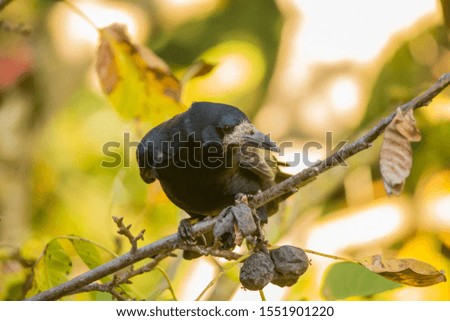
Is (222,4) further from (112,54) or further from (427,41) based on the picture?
(112,54)

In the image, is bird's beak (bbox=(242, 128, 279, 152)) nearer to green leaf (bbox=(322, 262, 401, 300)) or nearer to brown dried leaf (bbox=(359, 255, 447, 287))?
green leaf (bbox=(322, 262, 401, 300))

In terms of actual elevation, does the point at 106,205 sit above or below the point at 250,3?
below

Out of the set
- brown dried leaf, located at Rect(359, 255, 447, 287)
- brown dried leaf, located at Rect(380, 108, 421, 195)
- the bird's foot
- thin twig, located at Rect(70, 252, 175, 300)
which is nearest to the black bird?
the bird's foot

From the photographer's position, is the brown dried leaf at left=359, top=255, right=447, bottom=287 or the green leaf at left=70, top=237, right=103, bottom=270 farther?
the green leaf at left=70, top=237, right=103, bottom=270

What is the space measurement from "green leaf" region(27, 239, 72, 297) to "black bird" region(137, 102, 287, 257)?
0.67 meters

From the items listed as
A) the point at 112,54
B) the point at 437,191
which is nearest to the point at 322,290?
the point at 112,54

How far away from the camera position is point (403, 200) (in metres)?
3.85

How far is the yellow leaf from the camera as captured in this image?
2.63 m

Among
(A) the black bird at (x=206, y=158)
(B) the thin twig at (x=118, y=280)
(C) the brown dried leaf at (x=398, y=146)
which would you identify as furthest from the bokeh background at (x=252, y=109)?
(C) the brown dried leaf at (x=398, y=146)

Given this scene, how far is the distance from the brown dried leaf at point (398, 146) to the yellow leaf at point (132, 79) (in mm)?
1154

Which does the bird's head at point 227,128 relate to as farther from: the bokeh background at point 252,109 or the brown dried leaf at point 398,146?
the brown dried leaf at point 398,146

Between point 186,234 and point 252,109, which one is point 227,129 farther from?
point 252,109

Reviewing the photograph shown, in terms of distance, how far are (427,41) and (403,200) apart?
82 centimetres

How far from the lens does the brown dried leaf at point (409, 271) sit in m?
1.99
